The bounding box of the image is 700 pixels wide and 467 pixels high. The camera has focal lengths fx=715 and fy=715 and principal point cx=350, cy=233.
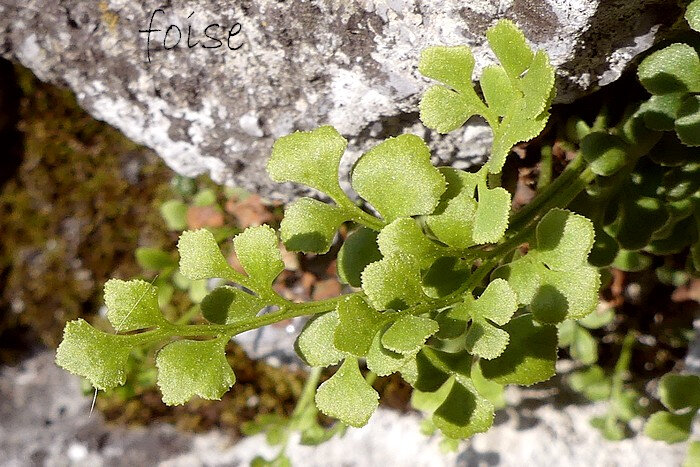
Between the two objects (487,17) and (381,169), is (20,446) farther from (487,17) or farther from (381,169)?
(487,17)

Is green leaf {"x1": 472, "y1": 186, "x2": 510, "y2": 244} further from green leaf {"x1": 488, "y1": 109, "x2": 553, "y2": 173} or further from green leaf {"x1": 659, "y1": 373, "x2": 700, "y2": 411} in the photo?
green leaf {"x1": 659, "y1": 373, "x2": 700, "y2": 411}

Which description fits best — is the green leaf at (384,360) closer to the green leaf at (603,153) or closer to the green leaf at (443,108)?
the green leaf at (443,108)

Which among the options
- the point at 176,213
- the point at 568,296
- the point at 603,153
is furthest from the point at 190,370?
the point at 176,213

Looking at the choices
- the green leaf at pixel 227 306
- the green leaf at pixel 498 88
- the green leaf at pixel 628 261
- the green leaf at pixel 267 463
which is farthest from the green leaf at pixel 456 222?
the green leaf at pixel 267 463

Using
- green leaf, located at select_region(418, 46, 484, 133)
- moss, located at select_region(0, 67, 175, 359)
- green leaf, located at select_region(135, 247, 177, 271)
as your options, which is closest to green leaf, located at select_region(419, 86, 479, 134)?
green leaf, located at select_region(418, 46, 484, 133)

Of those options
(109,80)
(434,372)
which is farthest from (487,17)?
(109,80)

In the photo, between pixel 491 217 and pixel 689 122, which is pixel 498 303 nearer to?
pixel 491 217
